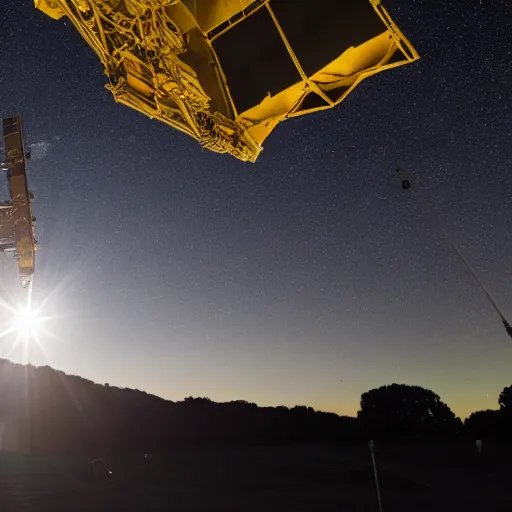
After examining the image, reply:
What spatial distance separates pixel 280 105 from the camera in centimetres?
532

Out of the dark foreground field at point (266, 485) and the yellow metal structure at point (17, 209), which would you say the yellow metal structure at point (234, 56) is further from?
the dark foreground field at point (266, 485)

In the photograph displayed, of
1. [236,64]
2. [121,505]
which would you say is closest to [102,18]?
[236,64]

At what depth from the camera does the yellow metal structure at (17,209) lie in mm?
8375

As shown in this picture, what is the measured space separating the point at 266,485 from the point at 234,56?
30026mm

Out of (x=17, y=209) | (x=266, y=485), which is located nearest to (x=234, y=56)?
(x=17, y=209)

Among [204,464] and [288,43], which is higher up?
[288,43]

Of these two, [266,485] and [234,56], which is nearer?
[234,56]

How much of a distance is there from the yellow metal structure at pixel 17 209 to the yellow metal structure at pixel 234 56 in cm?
495

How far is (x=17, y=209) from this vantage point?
8648 millimetres

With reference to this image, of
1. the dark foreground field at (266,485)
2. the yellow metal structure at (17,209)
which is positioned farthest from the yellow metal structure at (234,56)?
the dark foreground field at (266,485)

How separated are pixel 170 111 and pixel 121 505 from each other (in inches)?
753

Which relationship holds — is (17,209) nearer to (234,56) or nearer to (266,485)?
(234,56)

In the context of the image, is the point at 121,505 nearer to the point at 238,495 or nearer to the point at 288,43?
the point at 238,495

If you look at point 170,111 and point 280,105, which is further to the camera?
point 280,105
